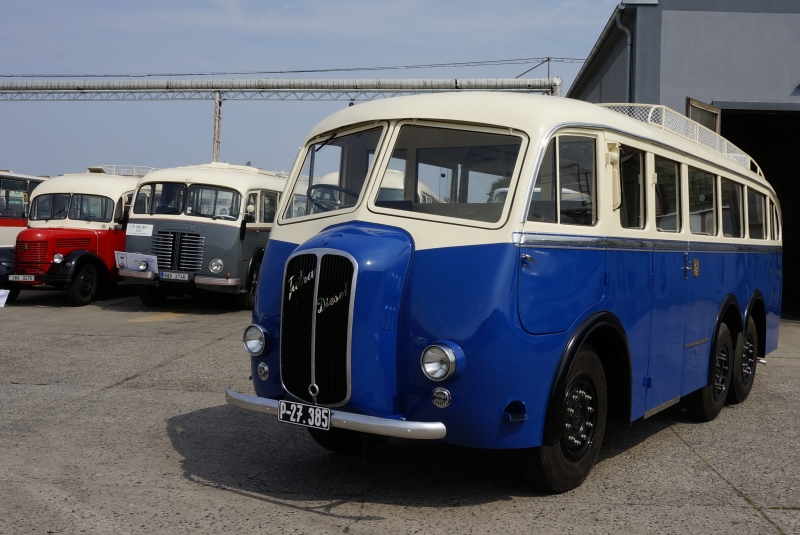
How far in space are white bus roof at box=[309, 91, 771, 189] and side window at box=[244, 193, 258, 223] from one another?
975cm

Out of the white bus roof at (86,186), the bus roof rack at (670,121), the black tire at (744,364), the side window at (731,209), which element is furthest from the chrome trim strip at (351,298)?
the white bus roof at (86,186)

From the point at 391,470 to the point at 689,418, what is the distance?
10.6ft

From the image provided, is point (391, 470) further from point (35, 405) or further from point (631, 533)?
point (35, 405)

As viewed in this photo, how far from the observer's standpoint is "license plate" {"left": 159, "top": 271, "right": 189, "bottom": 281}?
48.6 ft

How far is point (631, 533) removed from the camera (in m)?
4.46

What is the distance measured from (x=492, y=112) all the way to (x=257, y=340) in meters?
1.96

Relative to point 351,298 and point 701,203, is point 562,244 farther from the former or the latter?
point 701,203

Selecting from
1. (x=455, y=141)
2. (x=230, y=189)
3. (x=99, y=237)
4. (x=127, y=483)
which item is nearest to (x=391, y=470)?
(x=127, y=483)

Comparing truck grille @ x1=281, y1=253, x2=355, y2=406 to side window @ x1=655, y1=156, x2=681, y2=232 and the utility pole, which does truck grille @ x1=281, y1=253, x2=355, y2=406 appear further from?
the utility pole

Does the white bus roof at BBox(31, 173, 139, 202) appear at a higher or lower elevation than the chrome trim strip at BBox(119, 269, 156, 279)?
higher

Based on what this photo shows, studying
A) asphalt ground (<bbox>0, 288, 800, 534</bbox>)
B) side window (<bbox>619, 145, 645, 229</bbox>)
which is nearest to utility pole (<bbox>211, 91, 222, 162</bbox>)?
asphalt ground (<bbox>0, 288, 800, 534</bbox>)

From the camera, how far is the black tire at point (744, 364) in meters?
8.16

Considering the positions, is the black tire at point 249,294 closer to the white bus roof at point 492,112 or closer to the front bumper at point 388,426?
the white bus roof at point 492,112

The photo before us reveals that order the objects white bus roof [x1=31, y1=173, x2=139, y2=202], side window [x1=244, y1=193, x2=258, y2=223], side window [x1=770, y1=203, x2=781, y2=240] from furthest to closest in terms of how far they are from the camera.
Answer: white bus roof [x1=31, y1=173, x2=139, y2=202] < side window [x1=244, y1=193, x2=258, y2=223] < side window [x1=770, y1=203, x2=781, y2=240]
